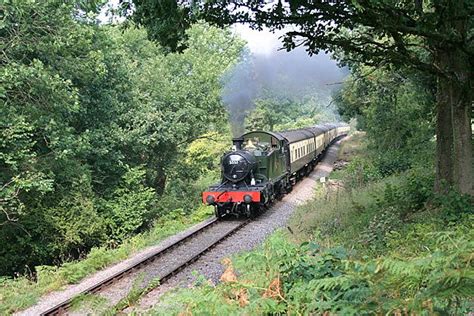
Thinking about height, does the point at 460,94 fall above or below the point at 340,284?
above

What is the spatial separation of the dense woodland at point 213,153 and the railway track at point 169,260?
1.27 meters

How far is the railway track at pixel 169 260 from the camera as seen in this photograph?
871 cm

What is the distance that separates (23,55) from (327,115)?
70600mm

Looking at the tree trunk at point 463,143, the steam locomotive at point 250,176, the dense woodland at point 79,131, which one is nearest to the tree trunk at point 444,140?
the tree trunk at point 463,143

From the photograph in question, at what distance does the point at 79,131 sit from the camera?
18.4 meters

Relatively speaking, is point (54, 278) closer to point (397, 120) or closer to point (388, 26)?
point (388, 26)

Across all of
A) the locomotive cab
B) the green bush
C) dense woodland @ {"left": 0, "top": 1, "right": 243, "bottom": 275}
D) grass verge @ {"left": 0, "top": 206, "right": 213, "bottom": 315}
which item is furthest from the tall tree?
the locomotive cab

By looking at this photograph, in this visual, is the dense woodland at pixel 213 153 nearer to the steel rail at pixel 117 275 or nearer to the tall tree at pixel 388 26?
the tall tree at pixel 388 26

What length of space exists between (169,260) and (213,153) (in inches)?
732

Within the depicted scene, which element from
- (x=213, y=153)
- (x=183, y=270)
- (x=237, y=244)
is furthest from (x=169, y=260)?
(x=213, y=153)

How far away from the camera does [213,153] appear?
29.4 metres

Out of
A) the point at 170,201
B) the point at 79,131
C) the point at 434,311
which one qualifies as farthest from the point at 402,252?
the point at 170,201

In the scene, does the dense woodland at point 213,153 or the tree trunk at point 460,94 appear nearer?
the dense woodland at point 213,153

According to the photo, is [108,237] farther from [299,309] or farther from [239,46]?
[239,46]
